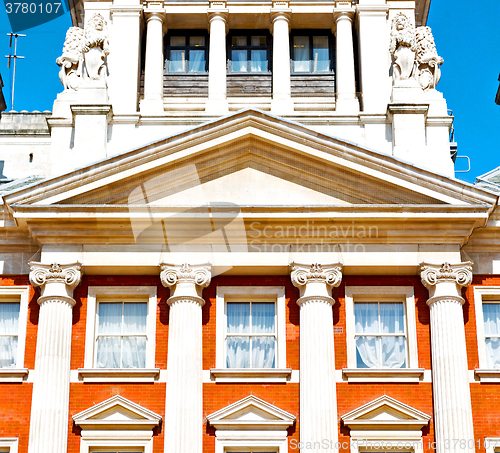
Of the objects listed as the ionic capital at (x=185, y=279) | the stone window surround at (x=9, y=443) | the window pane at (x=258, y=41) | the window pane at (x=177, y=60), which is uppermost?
the window pane at (x=258, y=41)

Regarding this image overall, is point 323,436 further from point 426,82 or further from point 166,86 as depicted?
point 166,86

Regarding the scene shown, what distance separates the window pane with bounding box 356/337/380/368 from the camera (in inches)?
1120

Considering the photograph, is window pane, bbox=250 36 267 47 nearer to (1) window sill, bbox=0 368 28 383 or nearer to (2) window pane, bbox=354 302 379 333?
(2) window pane, bbox=354 302 379 333

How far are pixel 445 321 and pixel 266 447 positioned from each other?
5191 mm

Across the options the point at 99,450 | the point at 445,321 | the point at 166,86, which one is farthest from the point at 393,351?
the point at 166,86

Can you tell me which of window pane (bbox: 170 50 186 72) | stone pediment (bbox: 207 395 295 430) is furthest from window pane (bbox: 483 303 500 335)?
window pane (bbox: 170 50 186 72)

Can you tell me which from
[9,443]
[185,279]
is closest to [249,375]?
[185,279]

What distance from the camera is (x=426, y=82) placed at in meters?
32.2

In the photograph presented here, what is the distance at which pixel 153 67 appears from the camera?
34.8 m

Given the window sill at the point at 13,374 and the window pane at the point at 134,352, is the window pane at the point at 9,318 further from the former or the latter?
the window pane at the point at 134,352

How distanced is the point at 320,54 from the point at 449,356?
12.0 m

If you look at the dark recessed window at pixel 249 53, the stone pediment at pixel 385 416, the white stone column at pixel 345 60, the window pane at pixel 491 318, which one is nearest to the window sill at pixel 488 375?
the window pane at pixel 491 318

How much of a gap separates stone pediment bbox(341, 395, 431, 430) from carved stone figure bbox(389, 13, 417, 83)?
9.38 metres

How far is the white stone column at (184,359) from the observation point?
26.9 m
